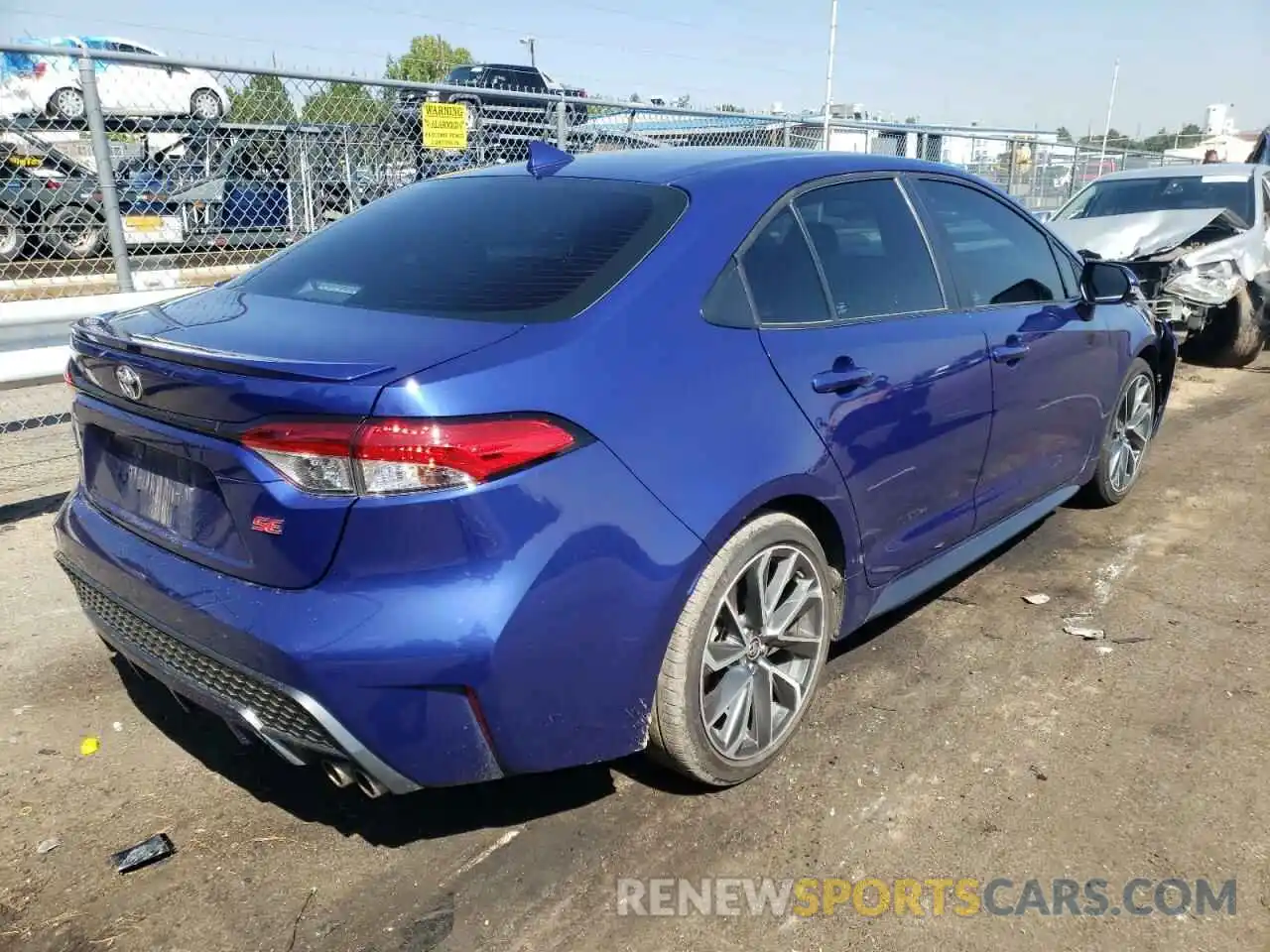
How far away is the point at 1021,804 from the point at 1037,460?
5.42 ft

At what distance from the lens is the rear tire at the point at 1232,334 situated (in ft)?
26.9

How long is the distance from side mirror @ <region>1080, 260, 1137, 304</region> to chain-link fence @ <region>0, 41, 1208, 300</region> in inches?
133

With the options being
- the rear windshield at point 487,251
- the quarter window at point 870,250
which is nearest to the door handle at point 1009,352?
the quarter window at point 870,250

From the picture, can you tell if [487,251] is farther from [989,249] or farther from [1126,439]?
[1126,439]

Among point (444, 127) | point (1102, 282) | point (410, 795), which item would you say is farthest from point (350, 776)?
point (444, 127)

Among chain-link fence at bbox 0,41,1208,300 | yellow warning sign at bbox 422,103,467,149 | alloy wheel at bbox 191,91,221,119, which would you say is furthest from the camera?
alloy wheel at bbox 191,91,221,119

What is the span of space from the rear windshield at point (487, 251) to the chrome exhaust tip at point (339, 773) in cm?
103

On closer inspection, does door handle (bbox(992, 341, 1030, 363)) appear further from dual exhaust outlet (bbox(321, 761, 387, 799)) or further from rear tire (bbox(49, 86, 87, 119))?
rear tire (bbox(49, 86, 87, 119))

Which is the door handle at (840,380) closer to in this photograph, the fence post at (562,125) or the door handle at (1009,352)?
the door handle at (1009,352)

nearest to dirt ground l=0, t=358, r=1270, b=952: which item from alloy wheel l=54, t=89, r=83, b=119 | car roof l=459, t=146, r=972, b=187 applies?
car roof l=459, t=146, r=972, b=187

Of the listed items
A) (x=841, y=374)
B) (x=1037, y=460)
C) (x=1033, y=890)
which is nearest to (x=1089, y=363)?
(x=1037, y=460)

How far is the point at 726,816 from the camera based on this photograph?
2566 millimetres

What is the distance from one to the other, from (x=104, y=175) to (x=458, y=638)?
4.60m

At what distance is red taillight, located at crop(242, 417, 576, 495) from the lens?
6.28ft
